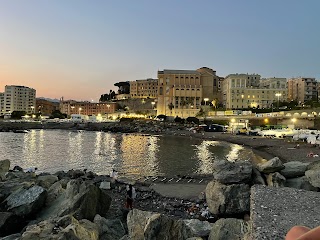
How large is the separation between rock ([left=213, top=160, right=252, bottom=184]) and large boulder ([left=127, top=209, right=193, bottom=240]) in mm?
5978

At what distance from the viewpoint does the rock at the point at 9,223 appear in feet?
34.9

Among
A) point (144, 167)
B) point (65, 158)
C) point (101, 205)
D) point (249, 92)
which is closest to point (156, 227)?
point (101, 205)

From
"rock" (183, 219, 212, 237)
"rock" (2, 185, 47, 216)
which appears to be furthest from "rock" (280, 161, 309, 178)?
"rock" (2, 185, 47, 216)

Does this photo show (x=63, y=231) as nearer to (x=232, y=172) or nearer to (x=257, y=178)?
(x=232, y=172)

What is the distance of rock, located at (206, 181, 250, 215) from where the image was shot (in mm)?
13375

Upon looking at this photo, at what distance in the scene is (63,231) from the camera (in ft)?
26.0

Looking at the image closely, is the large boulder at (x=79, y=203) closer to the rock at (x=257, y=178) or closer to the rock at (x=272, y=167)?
A: the rock at (x=257, y=178)

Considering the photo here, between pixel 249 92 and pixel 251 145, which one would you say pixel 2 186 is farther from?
pixel 249 92

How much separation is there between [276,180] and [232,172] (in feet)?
7.40

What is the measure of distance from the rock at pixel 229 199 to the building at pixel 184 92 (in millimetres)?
131213

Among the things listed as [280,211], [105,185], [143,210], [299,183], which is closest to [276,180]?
[299,183]

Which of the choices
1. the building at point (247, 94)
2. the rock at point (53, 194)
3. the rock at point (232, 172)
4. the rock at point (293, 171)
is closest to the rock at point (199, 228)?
the rock at point (232, 172)

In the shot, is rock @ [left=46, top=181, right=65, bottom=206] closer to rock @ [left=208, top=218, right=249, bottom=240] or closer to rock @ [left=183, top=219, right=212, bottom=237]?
rock @ [left=183, top=219, right=212, bottom=237]

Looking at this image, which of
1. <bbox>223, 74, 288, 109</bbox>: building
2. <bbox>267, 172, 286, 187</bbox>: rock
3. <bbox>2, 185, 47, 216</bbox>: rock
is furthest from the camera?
<bbox>223, 74, 288, 109</bbox>: building
